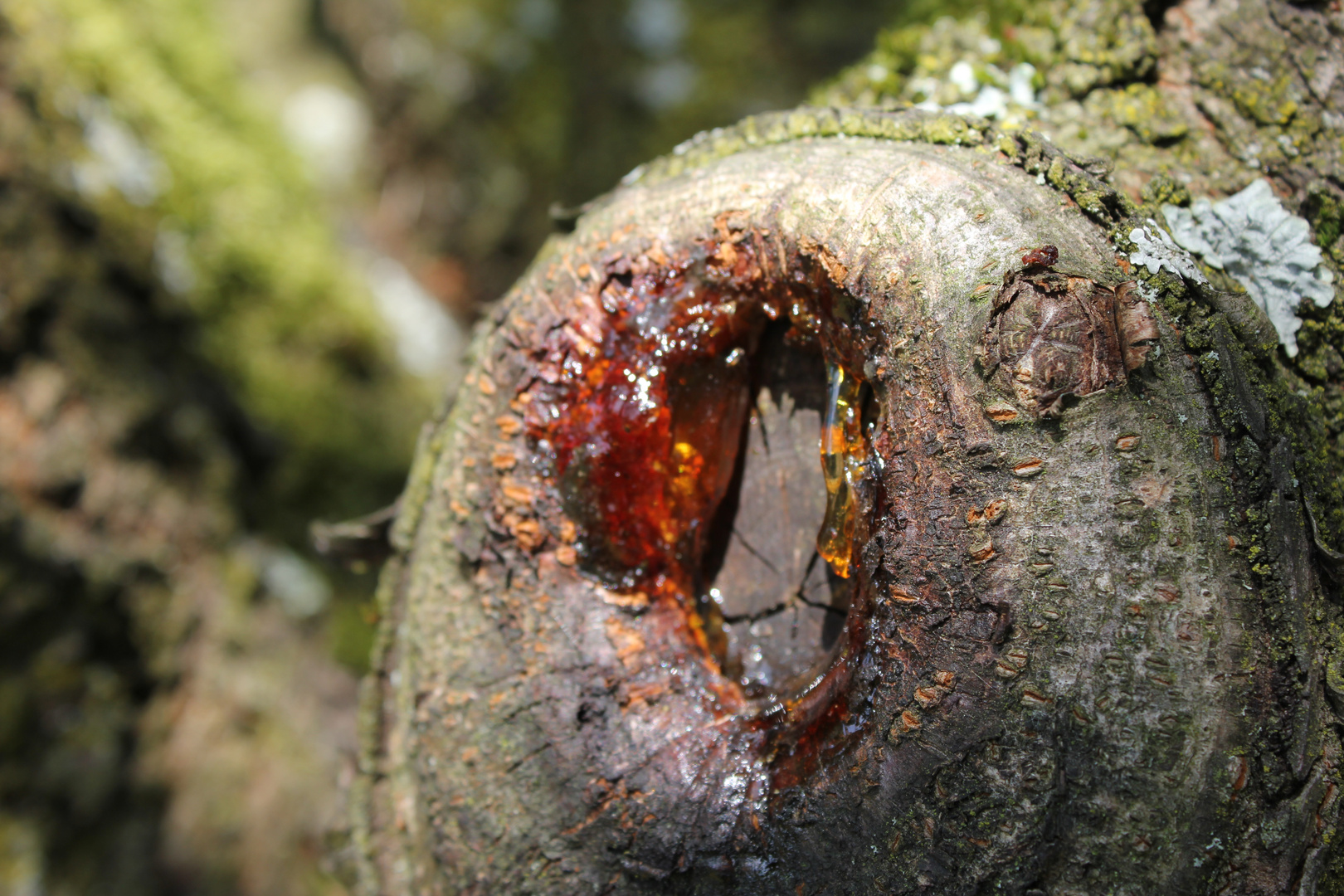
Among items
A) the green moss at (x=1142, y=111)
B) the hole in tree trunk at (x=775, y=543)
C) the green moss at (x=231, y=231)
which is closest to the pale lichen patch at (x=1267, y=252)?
the green moss at (x=1142, y=111)

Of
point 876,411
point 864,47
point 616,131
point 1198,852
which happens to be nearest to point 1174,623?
point 1198,852

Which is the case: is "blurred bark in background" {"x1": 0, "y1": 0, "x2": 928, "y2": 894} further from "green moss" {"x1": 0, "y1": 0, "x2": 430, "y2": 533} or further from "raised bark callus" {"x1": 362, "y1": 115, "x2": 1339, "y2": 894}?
"raised bark callus" {"x1": 362, "y1": 115, "x2": 1339, "y2": 894}

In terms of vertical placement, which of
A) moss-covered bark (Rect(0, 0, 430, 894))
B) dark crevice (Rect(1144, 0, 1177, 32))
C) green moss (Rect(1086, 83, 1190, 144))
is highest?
moss-covered bark (Rect(0, 0, 430, 894))

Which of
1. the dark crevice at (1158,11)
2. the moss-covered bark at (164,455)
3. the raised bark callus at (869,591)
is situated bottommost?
the raised bark callus at (869,591)

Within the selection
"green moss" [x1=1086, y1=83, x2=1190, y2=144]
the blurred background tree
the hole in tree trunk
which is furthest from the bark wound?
the blurred background tree

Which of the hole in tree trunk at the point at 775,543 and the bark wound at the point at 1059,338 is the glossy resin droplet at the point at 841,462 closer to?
the hole in tree trunk at the point at 775,543

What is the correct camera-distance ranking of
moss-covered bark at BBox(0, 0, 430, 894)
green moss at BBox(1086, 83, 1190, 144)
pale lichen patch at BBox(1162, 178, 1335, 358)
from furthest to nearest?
moss-covered bark at BBox(0, 0, 430, 894)
green moss at BBox(1086, 83, 1190, 144)
pale lichen patch at BBox(1162, 178, 1335, 358)

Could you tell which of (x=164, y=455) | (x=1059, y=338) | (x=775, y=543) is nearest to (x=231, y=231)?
(x=164, y=455)
